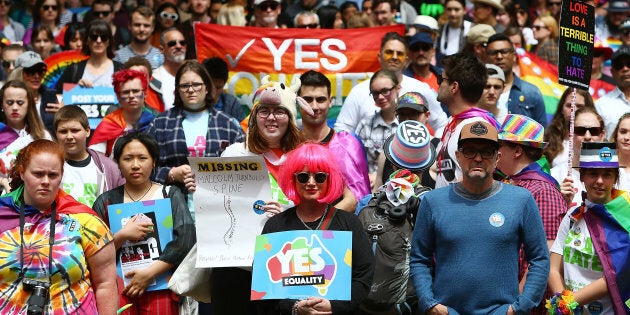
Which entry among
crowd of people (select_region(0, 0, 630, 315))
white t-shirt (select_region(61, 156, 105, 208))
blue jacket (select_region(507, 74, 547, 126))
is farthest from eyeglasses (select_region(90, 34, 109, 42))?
blue jacket (select_region(507, 74, 547, 126))

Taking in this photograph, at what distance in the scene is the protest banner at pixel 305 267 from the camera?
7.21 m

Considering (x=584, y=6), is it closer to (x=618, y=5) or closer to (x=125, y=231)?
(x=125, y=231)

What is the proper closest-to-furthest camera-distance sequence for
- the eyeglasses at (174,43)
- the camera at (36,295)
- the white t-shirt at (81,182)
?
the camera at (36,295) < the white t-shirt at (81,182) < the eyeglasses at (174,43)

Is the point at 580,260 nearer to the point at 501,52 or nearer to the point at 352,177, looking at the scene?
the point at 352,177

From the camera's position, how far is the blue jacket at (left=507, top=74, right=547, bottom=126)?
11.9m

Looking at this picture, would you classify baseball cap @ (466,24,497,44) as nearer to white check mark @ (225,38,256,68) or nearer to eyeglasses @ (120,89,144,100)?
white check mark @ (225,38,256,68)

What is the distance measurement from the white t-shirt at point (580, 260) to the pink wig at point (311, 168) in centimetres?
150

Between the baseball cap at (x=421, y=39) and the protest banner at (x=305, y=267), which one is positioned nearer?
the protest banner at (x=305, y=267)

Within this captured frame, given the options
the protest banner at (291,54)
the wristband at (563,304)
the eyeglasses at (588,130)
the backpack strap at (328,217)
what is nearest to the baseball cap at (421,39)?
the protest banner at (291,54)

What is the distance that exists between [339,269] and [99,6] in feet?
32.2

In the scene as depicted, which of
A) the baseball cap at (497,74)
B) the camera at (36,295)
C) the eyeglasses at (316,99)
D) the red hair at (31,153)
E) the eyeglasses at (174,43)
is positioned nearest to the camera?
the camera at (36,295)

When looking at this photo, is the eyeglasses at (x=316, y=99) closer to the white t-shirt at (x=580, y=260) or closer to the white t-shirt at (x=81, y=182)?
the white t-shirt at (x=81, y=182)

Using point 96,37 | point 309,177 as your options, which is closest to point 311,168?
point 309,177

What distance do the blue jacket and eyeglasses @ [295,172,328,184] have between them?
15.6 feet
